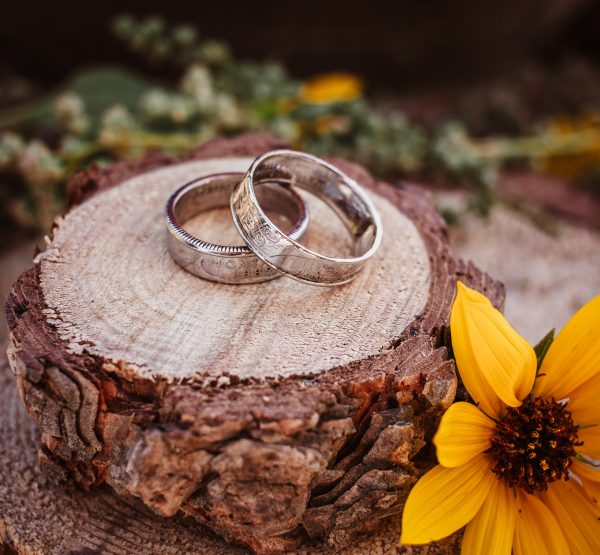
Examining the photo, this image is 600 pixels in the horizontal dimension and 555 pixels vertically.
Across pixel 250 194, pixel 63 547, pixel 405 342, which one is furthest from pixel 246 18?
pixel 63 547

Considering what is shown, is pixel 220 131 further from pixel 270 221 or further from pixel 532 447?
pixel 532 447

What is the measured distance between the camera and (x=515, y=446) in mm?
1479

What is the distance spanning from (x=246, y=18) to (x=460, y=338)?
9.63 feet

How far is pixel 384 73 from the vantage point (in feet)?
14.3

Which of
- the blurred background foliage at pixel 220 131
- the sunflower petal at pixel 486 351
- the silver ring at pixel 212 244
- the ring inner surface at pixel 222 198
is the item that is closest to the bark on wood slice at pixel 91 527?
the sunflower petal at pixel 486 351

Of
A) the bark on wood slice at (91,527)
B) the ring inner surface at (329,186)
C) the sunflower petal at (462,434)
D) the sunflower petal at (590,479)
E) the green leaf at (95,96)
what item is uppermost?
the ring inner surface at (329,186)

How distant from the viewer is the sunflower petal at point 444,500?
1.40 metres

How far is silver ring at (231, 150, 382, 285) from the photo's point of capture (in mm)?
1650

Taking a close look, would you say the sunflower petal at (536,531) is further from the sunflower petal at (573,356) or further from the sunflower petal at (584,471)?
the sunflower petal at (573,356)

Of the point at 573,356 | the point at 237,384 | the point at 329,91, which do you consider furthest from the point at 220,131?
the point at 573,356

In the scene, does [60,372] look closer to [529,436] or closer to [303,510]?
[303,510]

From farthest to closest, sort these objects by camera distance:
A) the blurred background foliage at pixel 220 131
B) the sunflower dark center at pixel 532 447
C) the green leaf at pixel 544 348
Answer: the blurred background foliage at pixel 220 131 < the green leaf at pixel 544 348 < the sunflower dark center at pixel 532 447

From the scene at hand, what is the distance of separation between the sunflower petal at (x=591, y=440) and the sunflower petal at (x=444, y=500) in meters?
0.23

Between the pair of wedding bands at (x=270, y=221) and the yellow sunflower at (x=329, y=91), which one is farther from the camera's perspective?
the yellow sunflower at (x=329, y=91)
